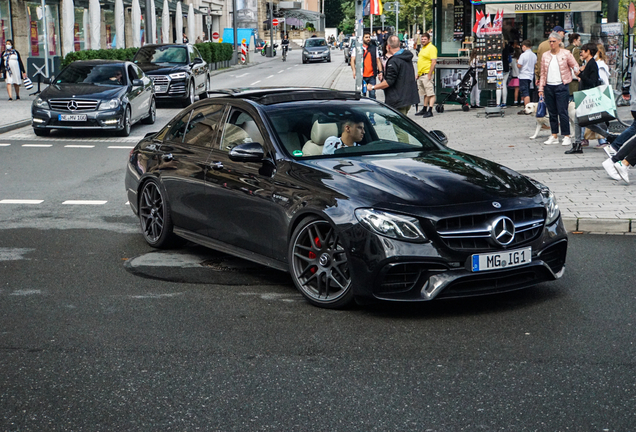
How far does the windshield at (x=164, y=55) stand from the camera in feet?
92.4

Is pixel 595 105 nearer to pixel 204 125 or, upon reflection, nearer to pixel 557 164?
pixel 557 164

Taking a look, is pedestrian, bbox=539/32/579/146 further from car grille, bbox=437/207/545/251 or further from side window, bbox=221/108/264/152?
car grille, bbox=437/207/545/251

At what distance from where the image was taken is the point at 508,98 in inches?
939

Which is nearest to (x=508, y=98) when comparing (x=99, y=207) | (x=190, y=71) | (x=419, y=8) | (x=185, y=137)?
(x=190, y=71)

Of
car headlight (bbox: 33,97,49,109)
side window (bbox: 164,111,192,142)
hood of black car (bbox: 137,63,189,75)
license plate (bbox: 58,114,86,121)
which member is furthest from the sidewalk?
hood of black car (bbox: 137,63,189,75)

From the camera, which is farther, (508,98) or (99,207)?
(508,98)

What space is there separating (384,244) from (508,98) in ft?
62.2

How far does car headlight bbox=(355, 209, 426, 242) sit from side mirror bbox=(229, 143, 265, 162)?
1306mm

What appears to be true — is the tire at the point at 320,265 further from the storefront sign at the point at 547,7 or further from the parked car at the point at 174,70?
the parked car at the point at 174,70

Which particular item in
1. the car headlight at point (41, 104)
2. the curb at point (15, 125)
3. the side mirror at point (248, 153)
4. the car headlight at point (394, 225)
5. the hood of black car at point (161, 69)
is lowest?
the car headlight at point (394, 225)

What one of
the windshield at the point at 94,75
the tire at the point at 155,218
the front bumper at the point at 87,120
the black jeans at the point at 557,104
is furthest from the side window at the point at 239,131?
the windshield at the point at 94,75

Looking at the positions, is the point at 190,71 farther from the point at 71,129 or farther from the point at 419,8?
the point at 419,8

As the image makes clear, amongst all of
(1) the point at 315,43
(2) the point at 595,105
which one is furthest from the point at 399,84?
(1) the point at 315,43

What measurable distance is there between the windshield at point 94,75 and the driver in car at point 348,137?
14.0m
